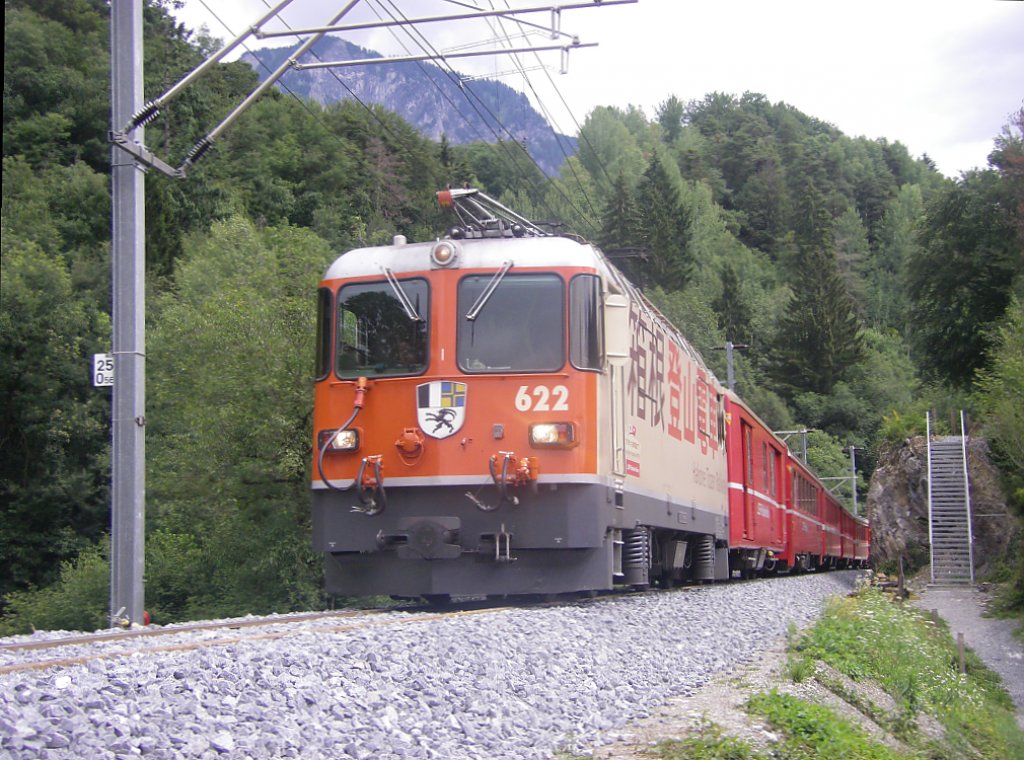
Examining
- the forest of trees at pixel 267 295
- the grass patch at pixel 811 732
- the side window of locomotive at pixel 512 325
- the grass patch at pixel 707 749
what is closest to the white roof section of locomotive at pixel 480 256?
the side window of locomotive at pixel 512 325

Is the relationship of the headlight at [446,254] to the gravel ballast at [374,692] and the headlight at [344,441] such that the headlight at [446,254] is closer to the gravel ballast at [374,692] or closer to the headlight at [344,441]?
the headlight at [344,441]

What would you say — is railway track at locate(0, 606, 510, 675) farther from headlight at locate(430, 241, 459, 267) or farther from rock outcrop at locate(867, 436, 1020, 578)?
rock outcrop at locate(867, 436, 1020, 578)

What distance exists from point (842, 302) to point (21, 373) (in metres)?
61.3

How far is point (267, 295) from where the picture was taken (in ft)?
83.4

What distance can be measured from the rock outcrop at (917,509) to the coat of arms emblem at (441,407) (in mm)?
21144

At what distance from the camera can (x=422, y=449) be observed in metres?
9.88

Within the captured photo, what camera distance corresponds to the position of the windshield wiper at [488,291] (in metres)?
10.1

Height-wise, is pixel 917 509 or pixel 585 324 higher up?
pixel 585 324

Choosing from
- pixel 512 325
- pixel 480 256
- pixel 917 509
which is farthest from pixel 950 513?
pixel 480 256

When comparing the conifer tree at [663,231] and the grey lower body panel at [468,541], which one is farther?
the conifer tree at [663,231]

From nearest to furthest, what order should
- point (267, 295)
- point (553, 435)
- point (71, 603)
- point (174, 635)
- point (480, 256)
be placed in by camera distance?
1. point (174, 635)
2. point (553, 435)
3. point (480, 256)
4. point (267, 295)
5. point (71, 603)

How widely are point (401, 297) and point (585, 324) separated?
1.74 meters

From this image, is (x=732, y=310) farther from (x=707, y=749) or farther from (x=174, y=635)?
(x=707, y=749)

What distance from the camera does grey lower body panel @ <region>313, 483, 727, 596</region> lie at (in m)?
9.60
